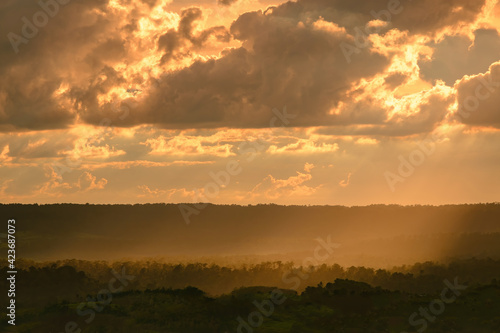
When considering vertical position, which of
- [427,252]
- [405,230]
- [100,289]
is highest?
[405,230]

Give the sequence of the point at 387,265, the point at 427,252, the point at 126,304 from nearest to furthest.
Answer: the point at 126,304
the point at 387,265
the point at 427,252

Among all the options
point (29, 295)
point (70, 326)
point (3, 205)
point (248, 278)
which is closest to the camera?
point (70, 326)

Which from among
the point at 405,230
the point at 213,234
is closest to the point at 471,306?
the point at 405,230

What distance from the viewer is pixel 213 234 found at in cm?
18450

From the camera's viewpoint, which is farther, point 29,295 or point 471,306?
point 29,295

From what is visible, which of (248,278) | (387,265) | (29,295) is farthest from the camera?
(387,265)

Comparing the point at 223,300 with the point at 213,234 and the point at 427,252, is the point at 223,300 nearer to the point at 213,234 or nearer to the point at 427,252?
the point at 427,252

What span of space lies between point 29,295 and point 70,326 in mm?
14246

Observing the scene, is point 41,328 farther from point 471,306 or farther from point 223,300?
point 471,306

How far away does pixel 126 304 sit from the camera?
148 ft

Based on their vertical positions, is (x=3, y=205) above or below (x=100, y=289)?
above

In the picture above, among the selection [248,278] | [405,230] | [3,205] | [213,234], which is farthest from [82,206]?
[248,278]

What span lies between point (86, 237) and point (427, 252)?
9203 cm

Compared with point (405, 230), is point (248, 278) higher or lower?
lower
